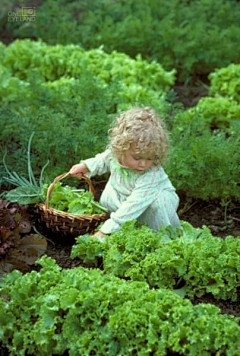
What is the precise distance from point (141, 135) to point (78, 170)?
0.74m

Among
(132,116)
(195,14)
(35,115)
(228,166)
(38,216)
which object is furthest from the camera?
(195,14)

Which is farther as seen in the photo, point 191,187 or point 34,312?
point 191,187

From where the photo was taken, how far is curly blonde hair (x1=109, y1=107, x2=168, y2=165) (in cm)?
615

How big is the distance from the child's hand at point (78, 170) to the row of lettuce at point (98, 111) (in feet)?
1.95

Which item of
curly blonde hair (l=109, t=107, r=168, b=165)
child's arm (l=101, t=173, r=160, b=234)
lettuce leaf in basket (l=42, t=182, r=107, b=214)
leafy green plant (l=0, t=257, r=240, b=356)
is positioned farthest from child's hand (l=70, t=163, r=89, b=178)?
leafy green plant (l=0, t=257, r=240, b=356)

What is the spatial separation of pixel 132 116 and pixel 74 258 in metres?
1.16

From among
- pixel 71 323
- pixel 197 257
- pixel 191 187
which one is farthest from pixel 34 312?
pixel 191 187

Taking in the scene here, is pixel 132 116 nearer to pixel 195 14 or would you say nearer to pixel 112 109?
pixel 112 109

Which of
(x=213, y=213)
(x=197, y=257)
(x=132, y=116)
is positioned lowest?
(x=213, y=213)

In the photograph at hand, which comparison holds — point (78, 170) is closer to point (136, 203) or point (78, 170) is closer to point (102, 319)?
point (136, 203)

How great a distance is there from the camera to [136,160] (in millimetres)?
6270

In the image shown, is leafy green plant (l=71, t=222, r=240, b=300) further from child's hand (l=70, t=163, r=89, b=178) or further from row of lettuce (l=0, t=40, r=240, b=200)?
row of lettuce (l=0, t=40, r=240, b=200)

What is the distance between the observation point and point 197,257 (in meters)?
5.78

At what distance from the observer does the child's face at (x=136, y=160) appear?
245 inches
